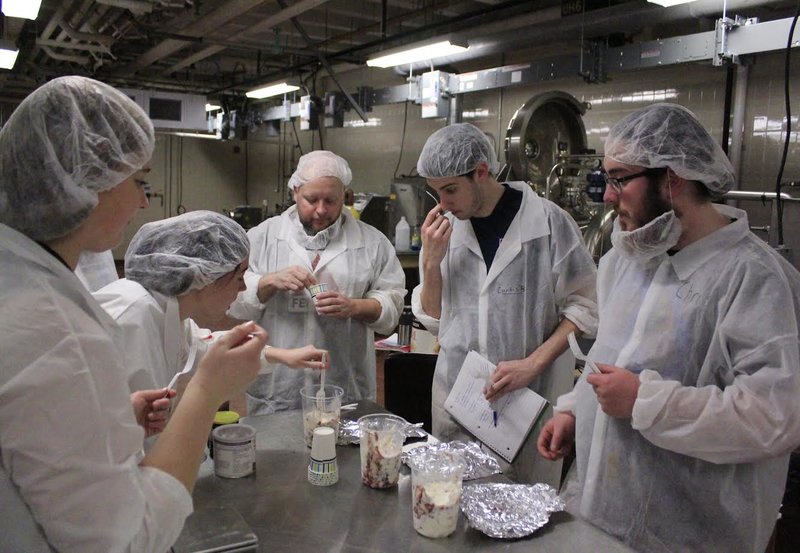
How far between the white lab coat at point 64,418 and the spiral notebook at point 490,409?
112 centimetres

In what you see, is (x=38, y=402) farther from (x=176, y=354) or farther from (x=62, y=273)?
(x=176, y=354)

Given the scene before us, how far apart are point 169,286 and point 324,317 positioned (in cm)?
A: 71

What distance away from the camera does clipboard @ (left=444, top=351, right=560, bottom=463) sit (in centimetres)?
174

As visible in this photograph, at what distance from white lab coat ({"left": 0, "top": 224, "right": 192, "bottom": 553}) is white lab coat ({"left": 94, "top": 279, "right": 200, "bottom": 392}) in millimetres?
464

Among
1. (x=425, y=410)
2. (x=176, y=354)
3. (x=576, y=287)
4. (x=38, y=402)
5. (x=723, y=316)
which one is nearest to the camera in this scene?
(x=38, y=402)

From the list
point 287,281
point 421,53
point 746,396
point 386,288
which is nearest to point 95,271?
point 287,281

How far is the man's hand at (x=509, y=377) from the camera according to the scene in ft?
5.74

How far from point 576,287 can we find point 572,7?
8.72 ft

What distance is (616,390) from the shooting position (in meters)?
1.28

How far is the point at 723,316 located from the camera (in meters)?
1.24

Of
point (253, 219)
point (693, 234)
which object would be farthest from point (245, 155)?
point (693, 234)

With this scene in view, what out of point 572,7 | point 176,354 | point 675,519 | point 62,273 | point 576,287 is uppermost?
point 572,7

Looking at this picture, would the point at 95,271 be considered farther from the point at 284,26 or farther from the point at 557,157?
the point at 284,26

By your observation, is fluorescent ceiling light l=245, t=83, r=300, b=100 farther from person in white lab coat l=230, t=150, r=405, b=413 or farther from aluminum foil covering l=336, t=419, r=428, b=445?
aluminum foil covering l=336, t=419, r=428, b=445
